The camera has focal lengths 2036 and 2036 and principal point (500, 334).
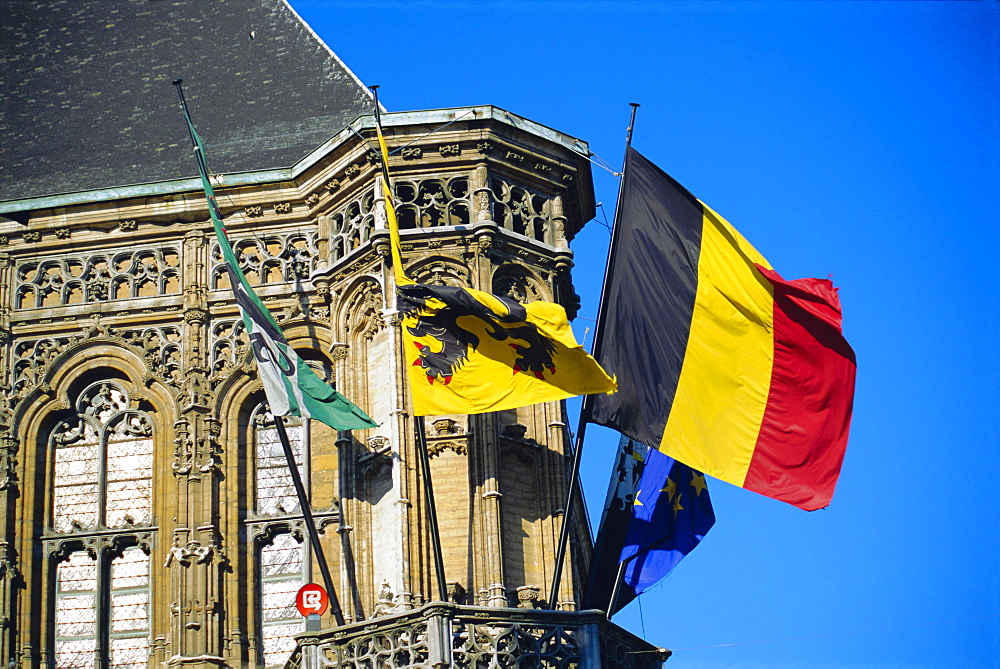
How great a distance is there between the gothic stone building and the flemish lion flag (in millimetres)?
1158

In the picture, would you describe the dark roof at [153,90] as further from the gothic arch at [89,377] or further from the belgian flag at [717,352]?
the belgian flag at [717,352]

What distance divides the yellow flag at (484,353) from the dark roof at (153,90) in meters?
5.64

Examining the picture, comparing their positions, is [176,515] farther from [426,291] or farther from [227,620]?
[426,291]

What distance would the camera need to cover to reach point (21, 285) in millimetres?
26078

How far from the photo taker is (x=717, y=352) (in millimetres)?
22953


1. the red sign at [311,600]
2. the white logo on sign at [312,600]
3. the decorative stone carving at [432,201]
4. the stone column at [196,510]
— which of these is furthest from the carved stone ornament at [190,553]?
the decorative stone carving at [432,201]

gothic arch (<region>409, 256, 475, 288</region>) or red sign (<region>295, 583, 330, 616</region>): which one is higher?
gothic arch (<region>409, 256, 475, 288</region>)

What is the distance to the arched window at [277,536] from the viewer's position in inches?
936

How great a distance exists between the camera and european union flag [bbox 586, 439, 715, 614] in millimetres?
23969

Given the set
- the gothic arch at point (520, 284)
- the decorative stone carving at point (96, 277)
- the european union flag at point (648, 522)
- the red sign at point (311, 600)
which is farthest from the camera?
the decorative stone carving at point (96, 277)

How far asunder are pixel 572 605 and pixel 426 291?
381cm

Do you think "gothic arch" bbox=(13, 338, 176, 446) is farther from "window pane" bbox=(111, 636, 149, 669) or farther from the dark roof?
the dark roof

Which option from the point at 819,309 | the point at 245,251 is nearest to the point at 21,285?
the point at 245,251

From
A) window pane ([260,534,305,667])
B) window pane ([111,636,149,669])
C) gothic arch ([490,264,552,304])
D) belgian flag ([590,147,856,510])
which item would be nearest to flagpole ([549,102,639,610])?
belgian flag ([590,147,856,510])
